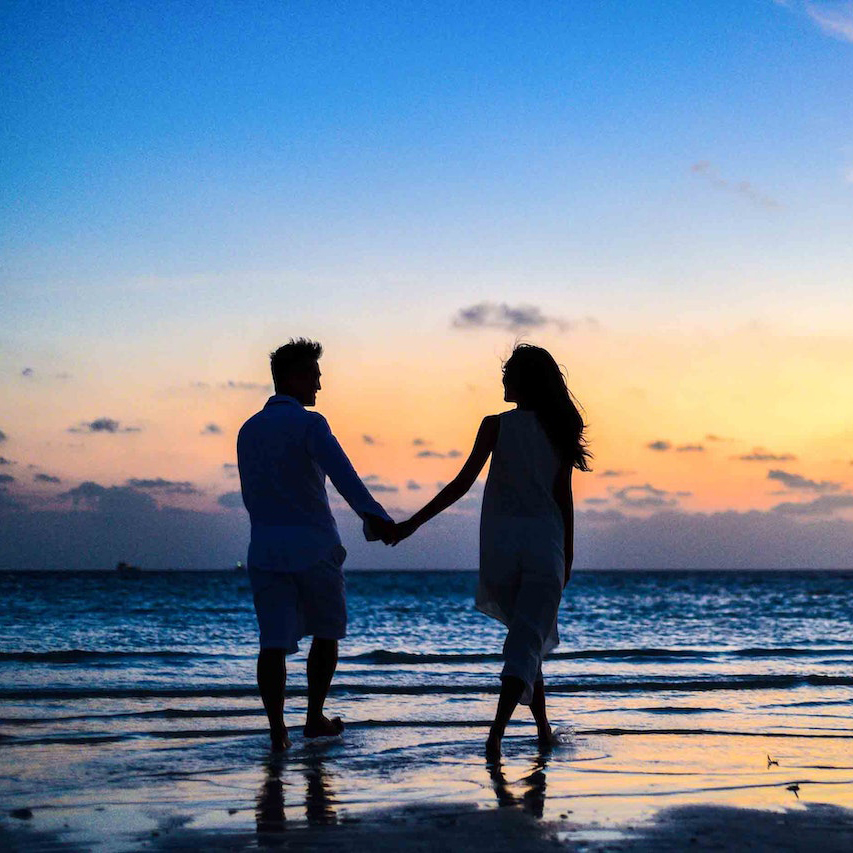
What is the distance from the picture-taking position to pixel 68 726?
6277mm

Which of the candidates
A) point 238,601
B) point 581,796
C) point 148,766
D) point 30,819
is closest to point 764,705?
point 581,796

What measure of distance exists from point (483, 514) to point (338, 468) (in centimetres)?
74

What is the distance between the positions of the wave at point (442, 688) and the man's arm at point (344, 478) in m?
3.66

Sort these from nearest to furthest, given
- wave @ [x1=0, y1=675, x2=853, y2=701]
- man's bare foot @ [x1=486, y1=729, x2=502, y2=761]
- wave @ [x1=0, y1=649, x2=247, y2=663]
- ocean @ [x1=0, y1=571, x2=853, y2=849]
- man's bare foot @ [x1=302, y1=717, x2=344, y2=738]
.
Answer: ocean @ [x1=0, y1=571, x2=853, y2=849] → man's bare foot @ [x1=486, y1=729, x2=502, y2=761] → man's bare foot @ [x1=302, y1=717, x2=344, y2=738] → wave @ [x1=0, y1=675, x2=853, y2=701] → wave @ [x1=0, y1=649, x2=247, y2=663]

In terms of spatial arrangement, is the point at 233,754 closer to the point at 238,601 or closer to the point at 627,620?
the point at 627,620

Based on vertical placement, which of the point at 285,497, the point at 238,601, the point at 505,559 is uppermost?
the point at 285,497

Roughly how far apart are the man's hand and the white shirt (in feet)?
0.09

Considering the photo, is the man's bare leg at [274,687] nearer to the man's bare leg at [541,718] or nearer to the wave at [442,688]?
the man's bare leg at [541,718]

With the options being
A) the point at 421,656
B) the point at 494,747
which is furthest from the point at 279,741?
the point at 421,656

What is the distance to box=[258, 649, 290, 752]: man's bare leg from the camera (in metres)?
5.03

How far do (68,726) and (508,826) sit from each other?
3827 millimetres

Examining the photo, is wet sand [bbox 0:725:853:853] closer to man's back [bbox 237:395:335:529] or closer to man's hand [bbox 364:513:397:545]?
man's hand [bbox 364:513:397:545]

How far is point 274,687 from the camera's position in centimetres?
506

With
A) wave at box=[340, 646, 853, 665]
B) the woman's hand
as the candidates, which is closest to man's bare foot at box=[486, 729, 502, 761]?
the woman's hand
